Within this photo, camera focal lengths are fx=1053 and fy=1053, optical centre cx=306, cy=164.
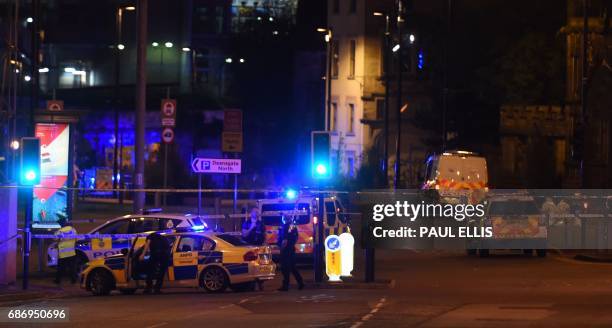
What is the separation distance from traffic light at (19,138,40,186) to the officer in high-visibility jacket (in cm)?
193

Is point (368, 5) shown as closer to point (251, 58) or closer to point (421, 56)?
point (421, 56)

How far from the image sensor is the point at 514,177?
54250 mm

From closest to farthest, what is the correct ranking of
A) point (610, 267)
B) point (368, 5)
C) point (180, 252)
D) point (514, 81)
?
point (180, 252)
point (610, 267)
point (514, 81)
point (368, 5)

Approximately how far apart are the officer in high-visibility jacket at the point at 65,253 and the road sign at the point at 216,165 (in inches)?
168

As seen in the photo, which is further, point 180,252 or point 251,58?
point 251,58

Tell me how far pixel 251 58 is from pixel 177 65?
566 centimetres

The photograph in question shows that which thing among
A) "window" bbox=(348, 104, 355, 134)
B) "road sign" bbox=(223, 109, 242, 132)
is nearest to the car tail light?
"road sign" bbox=(223, 109, 242, 132)

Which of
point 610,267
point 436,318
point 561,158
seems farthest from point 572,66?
point 436,318

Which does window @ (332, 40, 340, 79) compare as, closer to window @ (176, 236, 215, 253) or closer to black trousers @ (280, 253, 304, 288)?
black trousers @ (280, 253, 304, 288)

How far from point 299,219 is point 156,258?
677 centimetres

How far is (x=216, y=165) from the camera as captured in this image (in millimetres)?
29625

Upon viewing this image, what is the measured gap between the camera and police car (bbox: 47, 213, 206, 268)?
26547 mm

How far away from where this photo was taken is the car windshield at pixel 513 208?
32812 mm

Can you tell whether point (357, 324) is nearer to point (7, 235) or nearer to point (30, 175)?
point (30, 175)
